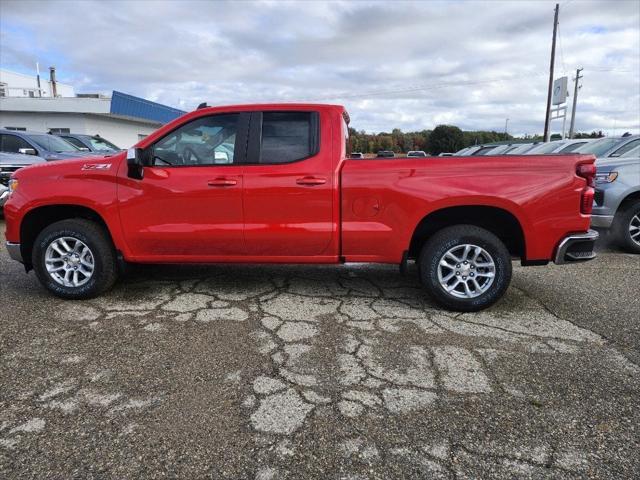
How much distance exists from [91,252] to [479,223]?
3625 mm

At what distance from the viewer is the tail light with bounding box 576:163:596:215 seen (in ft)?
12.6

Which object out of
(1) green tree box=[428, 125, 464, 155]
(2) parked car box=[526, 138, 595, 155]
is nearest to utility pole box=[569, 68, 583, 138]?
(1) green tree box=[428, 125, 464, 155]

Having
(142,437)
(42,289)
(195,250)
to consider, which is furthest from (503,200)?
(42,289)

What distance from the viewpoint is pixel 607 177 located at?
6.53 meters

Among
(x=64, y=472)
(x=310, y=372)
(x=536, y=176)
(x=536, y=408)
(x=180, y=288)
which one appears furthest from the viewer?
Result: (x=180, y=288)

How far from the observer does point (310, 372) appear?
9.92 ft

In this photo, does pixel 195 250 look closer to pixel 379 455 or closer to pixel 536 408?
pixel 379 455

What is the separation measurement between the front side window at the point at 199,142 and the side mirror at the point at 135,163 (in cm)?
14

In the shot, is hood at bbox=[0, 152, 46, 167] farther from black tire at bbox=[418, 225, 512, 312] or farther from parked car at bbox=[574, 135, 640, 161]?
parked car at bbox=[574, 135, 640, 161]

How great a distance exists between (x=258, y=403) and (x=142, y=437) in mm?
635

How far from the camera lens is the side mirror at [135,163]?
160 inches

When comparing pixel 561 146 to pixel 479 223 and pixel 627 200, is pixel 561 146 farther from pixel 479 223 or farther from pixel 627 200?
pixel 479 223

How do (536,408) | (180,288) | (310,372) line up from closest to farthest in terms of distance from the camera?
(536,408) → (310,372) → (180,288)

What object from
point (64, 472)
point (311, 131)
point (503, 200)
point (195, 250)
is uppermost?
point (311, 131)
